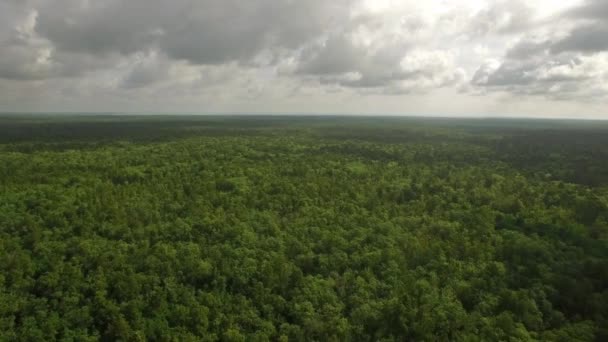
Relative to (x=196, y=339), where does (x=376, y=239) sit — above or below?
above

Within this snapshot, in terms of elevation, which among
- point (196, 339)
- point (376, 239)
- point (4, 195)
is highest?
point (4, 195)

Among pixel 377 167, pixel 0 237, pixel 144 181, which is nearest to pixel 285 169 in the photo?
A: pixel 377 167

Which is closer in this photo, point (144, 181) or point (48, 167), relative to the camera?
point (144, 181)

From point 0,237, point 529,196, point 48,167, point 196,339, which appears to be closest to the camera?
point 196,339

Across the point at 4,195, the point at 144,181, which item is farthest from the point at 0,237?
the point at 144,181

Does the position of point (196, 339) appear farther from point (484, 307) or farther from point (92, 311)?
point (484, 307)

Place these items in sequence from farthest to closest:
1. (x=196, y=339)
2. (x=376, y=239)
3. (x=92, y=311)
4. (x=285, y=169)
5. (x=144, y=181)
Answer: (x=285, y=169), (x=144, y=181), (x=376, y=239), (x=92, y=311), (x=196, y=339)
